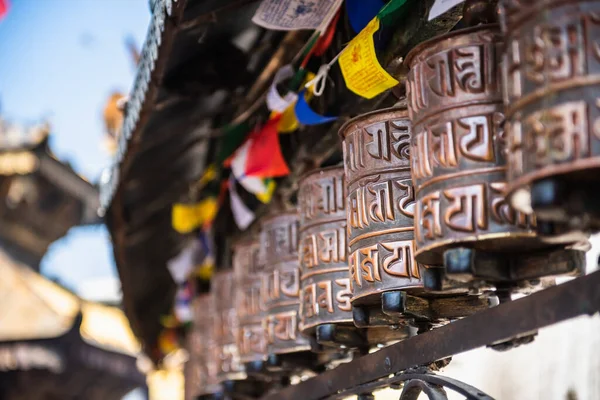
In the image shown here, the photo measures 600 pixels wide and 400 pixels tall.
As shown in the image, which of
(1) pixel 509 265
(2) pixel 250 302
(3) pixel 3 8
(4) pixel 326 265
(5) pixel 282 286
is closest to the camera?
(1) pixel 509 265

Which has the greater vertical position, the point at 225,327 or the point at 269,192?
the point at 269,192

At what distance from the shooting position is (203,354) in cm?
561

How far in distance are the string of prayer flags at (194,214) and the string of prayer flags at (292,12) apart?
2.97 metres

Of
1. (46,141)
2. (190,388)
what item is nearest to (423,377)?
(190,388)

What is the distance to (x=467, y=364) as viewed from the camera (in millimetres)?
5688

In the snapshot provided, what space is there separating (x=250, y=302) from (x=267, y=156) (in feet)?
2.18

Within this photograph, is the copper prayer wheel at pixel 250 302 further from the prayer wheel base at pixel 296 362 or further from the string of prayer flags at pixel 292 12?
the string of prayer flags at pixel 292 12

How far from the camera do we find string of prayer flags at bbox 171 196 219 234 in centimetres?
625

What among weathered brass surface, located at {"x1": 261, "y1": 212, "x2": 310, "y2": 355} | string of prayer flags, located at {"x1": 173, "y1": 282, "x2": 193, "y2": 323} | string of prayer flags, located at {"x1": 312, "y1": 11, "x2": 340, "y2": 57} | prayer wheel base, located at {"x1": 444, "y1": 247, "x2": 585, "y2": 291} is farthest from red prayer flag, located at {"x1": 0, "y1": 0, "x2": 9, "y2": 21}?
prayer wheel base, located at {"x1": 444, "y1": 247, "x2": 585, "y2": 291}

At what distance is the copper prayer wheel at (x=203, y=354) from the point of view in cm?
512

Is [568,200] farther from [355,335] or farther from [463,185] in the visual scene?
[355,335]

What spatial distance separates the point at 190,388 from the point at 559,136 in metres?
4.96

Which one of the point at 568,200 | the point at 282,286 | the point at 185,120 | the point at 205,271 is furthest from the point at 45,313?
the point at 568,200

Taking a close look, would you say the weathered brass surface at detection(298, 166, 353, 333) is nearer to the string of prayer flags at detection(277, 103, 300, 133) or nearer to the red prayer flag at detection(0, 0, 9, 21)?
the string of prayer flags at detection(277, 103, 300, 133)
